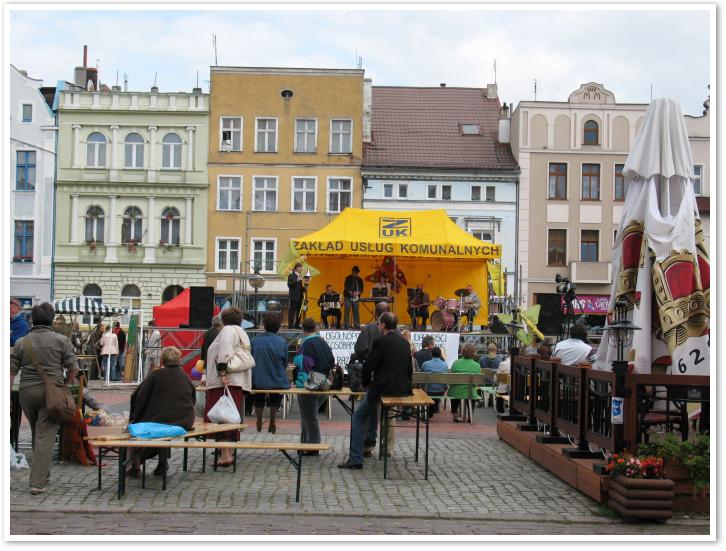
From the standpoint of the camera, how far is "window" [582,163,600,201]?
43719 mm

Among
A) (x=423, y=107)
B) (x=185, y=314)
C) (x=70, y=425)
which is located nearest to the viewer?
(x=70, y=425)

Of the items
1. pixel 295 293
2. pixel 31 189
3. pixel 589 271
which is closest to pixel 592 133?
pixel 589 271

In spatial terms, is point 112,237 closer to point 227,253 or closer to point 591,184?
point 227,253

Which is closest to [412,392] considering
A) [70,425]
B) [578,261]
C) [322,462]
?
[322,462]

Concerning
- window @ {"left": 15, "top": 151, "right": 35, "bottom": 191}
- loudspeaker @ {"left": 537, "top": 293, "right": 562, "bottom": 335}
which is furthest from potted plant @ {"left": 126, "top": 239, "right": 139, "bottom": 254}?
loudspeaker @ {"left": 537, "top": 293, "right": 562, "bottom": 335}

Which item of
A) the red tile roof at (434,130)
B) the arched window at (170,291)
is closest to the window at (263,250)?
the arched window at (170,291)

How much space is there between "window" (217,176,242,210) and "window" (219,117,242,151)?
133cm

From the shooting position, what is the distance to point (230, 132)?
44062 mm

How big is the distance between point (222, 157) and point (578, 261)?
623 inches

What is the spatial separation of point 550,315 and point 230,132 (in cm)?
2371
